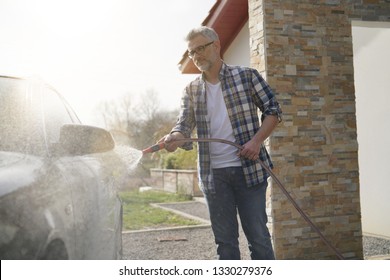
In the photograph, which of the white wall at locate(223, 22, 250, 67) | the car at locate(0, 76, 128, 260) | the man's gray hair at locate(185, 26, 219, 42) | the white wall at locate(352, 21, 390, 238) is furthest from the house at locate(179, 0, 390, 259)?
the car at locate(0, 76, 128, 260)

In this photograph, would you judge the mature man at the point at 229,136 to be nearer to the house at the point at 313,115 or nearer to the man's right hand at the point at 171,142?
the man's right hand at the point at 171,142

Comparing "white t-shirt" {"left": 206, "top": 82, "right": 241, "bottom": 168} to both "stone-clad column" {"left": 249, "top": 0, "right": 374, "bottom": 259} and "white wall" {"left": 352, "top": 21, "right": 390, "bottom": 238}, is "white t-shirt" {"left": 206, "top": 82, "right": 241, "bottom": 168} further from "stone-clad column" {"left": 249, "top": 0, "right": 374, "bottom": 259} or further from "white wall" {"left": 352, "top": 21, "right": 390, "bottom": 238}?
"white wall" {"left": 352, "top": 21, "right": 390, "bottom": 238}

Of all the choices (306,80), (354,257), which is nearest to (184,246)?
(354,257)

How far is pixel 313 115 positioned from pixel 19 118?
2666 mm

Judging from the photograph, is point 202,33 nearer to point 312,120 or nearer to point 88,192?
point 88,192

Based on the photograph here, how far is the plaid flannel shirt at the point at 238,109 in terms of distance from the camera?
2.78 m

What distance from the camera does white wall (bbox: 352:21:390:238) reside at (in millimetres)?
5340

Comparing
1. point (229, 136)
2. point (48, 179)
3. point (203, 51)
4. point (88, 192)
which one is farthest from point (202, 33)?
point (48, 179)

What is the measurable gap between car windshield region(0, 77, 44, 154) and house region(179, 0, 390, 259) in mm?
2250

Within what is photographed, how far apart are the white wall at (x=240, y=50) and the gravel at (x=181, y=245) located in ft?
6.36

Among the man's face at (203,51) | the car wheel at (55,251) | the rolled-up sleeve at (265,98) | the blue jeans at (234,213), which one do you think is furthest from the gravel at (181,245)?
the car wheel at (55,251)

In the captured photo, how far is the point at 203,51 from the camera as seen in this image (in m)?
2.82

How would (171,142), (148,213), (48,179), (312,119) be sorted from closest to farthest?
(48,179) → (171,142) → (312,119) → (148,213)
